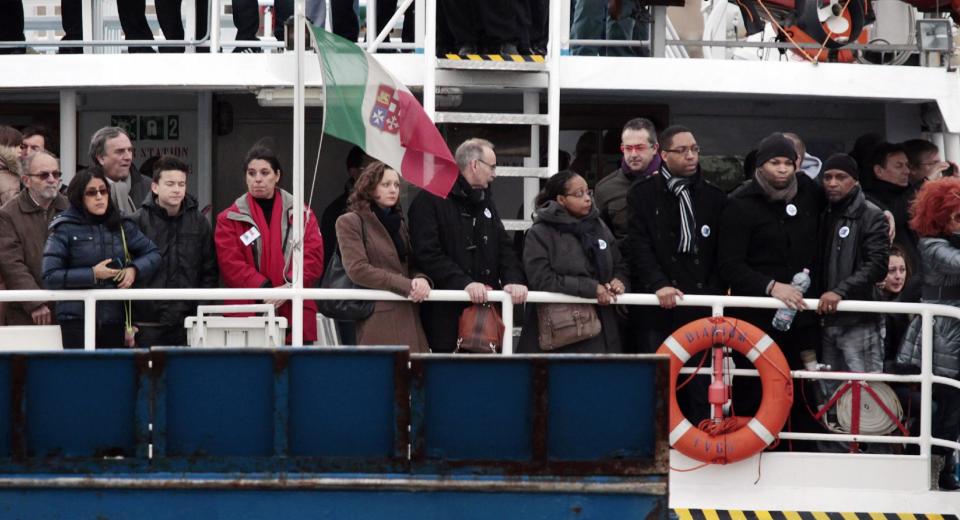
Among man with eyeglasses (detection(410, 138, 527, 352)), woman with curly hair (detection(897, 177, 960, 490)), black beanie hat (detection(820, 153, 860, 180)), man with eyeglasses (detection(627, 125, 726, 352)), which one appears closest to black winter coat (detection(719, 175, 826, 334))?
man with eyeglasses (detection(627, 125, 726, 352))

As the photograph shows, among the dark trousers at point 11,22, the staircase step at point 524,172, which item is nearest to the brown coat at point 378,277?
the staircase step at point 524,172

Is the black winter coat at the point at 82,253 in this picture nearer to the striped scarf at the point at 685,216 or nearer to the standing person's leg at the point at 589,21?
the striped scarf at the point at 685,216

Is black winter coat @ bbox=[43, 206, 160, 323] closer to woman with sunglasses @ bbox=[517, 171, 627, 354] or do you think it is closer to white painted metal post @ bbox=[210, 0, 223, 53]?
woman with sunglasses @ bbox=[517, 171, 627, 354]

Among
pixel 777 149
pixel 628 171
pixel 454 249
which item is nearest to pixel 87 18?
pixel 454 249

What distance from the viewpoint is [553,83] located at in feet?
32.5

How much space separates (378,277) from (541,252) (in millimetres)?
829

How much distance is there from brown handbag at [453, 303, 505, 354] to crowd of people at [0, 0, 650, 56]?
8.02ft

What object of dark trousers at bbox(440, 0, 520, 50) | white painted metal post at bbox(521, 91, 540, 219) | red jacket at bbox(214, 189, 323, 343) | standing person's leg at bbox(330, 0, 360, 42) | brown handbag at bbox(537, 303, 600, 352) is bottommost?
brown handbag at bbox(537, 303, 600, 352)

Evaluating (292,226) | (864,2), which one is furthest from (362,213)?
(864,2)

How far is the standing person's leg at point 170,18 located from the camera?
10836 mm

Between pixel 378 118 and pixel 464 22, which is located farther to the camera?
pixel 464 22

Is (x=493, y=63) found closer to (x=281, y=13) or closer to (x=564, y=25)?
(x=564, y=25)

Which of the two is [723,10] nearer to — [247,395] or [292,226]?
[292,226]

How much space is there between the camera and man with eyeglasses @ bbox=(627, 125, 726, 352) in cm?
809
